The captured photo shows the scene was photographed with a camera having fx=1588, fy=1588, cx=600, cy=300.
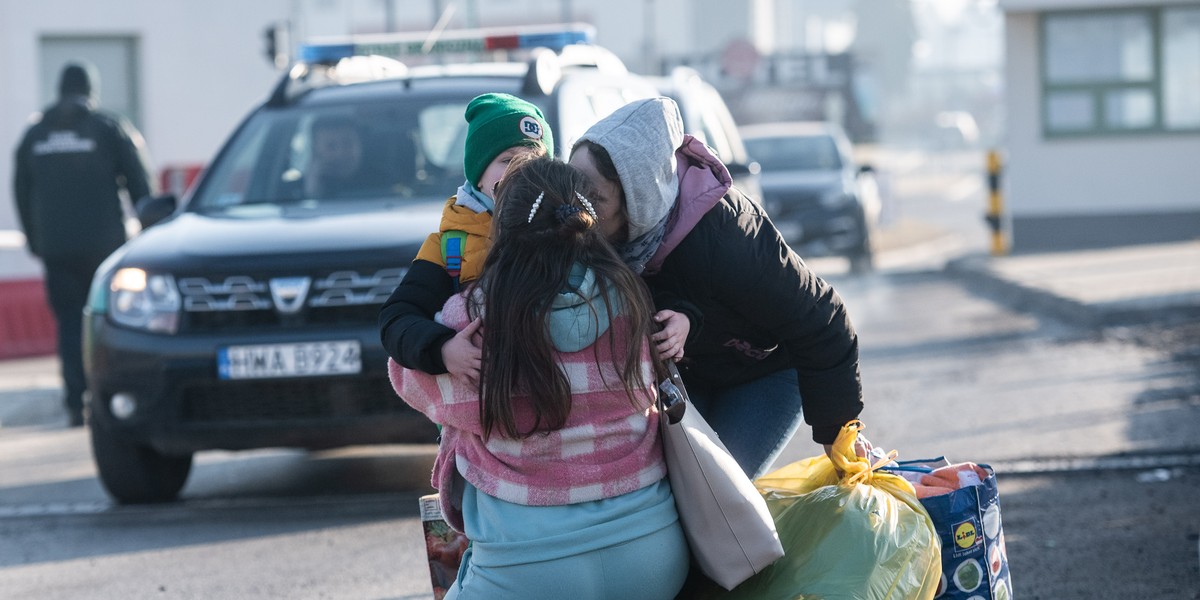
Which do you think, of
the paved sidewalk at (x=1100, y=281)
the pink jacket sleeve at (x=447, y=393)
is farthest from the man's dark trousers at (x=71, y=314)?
the paved sidewalk at (x=1100, y=281)

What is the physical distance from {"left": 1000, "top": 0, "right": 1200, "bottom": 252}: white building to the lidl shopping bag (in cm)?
1639

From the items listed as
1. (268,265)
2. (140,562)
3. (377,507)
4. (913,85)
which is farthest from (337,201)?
(913,85)

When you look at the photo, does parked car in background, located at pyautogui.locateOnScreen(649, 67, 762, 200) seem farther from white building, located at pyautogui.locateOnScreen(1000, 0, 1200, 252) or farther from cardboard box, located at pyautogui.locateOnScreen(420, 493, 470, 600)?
white building, located at pyautogui.locateOnScreen(1000, 0, 1200, 252)

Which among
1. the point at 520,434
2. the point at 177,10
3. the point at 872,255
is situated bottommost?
the point at 872,255

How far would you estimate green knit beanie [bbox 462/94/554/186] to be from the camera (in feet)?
10.6

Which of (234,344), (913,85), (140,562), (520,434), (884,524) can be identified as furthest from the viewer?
(913,85)

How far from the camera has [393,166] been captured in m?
7.02

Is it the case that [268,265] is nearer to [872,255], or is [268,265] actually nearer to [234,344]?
[234,344]

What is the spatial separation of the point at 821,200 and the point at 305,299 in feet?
44.3

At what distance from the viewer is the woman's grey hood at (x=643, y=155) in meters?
2.93

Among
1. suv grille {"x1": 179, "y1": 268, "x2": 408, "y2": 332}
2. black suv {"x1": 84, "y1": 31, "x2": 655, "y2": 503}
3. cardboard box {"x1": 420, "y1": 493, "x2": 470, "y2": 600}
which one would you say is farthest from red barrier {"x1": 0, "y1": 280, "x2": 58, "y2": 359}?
cardboard box {"x1": 420, "y1": 493, "x2": 470, "y2": 600}

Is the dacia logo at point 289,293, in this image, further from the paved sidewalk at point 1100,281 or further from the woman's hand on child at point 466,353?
the paved sidewalk at point 1100,281

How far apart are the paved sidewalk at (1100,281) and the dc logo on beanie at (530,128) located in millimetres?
9087

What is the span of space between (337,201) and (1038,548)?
3.33 m
